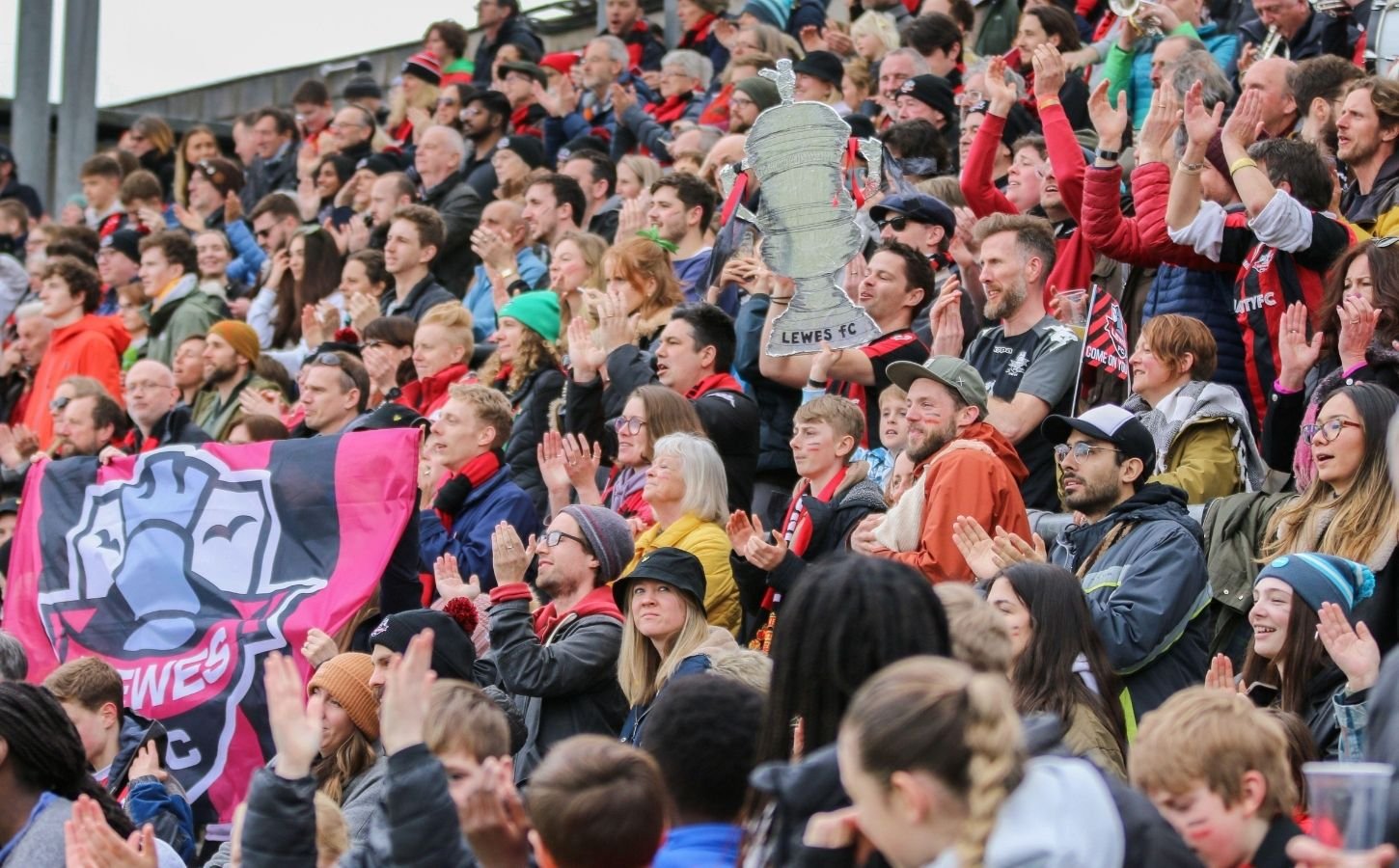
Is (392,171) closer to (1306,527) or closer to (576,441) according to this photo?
(576,441)

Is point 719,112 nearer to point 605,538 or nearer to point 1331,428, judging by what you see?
point 605,538

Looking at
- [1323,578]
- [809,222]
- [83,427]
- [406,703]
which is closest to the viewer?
[406,703]

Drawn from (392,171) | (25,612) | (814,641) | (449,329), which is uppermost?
(392,171)

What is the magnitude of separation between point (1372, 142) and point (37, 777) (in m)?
5.55

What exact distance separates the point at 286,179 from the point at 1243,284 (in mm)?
10357

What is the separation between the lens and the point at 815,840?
3.55 m

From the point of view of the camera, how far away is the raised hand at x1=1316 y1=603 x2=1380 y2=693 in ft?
18.1

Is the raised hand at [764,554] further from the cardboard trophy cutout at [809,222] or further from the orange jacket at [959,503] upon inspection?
the cardboard trophy cutout at [809,222]

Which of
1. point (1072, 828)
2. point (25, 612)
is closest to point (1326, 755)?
point (1072, 828)

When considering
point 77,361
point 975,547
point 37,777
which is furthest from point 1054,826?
point 77,361

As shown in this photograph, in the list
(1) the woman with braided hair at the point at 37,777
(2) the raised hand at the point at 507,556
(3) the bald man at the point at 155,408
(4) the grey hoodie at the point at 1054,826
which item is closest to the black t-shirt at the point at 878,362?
(2) the raised hand at the point at 507,556

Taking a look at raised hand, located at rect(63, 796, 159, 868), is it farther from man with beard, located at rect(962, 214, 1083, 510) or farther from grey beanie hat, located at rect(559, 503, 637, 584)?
man with beard, located at rect(962, 214, 1083, 510)

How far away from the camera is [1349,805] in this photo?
128 inches

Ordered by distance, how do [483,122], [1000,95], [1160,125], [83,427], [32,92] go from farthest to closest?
[32,92]
[483,122]
[83,427]
[1000,95]
[1160,125]
